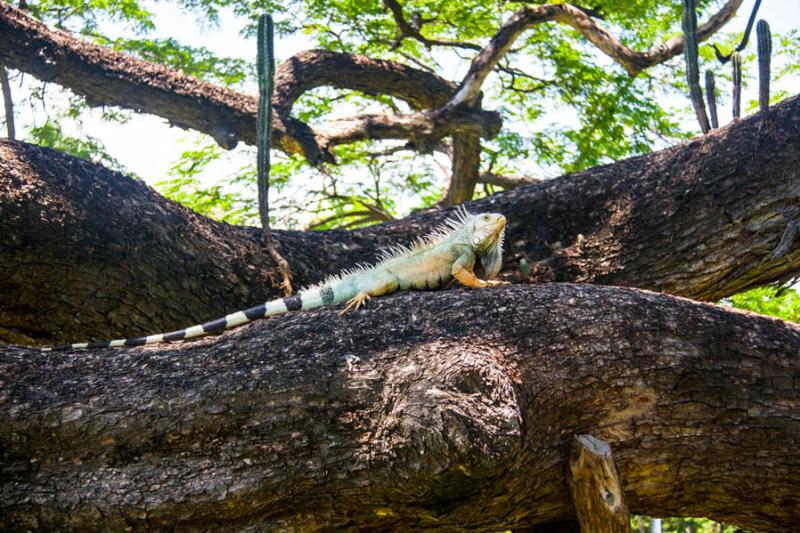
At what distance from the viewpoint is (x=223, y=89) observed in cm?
732

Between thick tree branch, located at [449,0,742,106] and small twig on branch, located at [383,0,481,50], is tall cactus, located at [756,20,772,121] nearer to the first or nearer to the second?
thick tree branch, located at [449,0,742,106]

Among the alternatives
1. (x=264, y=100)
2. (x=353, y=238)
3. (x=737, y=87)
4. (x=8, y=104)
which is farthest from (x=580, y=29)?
(x=8, y=104)

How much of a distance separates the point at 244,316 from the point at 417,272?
3.51ft

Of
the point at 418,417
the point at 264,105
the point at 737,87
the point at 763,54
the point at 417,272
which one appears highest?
the point at 264,105

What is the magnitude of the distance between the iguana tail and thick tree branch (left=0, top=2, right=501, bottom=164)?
304 cm

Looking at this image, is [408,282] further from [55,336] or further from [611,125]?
[611,125]

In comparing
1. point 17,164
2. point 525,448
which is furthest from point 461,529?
point 17,164

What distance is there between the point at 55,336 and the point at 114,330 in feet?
1.06

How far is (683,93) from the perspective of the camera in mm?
10898

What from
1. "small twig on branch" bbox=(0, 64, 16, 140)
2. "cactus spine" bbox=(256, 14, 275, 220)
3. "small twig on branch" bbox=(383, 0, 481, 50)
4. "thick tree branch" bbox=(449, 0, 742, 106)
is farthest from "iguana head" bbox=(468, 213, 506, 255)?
"small twig on branch" bbox=(0, 64, 16, 140)

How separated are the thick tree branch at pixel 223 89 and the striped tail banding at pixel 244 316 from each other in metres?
3.05

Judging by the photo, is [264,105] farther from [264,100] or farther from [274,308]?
[274,308]

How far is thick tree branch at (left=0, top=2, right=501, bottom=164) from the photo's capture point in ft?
21.0

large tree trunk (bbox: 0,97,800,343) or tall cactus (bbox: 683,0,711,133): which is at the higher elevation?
tall cactus (bbox: 683,0,711,133)
